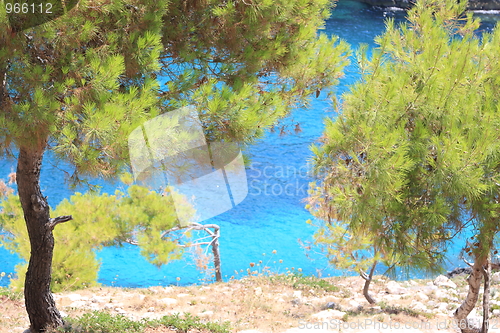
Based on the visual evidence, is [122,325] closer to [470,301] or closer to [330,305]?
[330,305]

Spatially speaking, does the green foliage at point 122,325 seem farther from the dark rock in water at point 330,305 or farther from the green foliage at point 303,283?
the green foliage at point 303,283

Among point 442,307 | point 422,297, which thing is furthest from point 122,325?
point 422,297

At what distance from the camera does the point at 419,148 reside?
3.74 metres

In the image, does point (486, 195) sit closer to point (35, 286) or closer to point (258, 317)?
point (258, 317)

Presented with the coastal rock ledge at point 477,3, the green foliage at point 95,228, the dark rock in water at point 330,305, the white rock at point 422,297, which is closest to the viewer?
the dark rock in water at point 330,305

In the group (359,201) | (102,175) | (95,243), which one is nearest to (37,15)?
(102,175)

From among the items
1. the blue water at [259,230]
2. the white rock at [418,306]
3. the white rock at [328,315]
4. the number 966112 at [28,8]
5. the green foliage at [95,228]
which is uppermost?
the blue water at [259,230]

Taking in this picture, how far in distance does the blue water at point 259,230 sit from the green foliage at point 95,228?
191 centimetres

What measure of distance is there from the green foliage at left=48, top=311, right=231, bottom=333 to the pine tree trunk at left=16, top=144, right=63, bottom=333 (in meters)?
0.21

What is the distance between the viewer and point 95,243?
7652 millimetres

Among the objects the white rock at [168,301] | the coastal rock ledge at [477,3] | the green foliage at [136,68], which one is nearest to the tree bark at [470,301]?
the green foliage at [136,68]

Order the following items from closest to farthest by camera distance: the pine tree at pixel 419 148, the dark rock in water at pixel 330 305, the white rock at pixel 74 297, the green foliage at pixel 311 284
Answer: the pine tree at pixel 419 148 < the white rock at pixel 74 297 < the dark rock in water at pixel 330 305 < the green foliage at pixel 311 284

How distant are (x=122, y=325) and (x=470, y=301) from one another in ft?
11.2

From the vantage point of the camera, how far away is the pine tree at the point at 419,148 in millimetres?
3605
